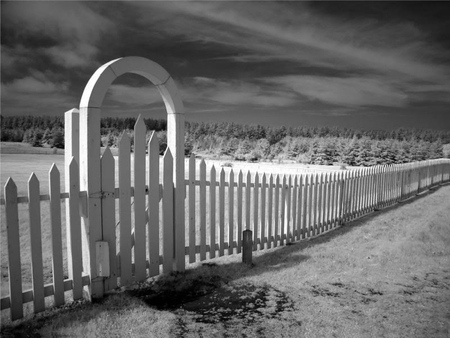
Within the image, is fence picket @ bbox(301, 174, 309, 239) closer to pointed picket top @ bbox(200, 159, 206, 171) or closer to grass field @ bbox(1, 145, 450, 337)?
grass field @ bbox(1, 145, 450, 337)

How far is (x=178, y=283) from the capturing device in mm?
4531

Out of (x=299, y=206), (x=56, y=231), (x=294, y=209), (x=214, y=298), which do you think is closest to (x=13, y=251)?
(x=56, y=231)

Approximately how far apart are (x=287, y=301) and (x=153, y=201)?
2.24m

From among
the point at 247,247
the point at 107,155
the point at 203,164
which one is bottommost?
the point at 247,247

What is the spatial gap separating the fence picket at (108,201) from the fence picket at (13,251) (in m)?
0.95

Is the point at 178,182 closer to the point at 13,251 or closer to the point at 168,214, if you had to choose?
the point at 168,214

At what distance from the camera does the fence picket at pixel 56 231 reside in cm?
349

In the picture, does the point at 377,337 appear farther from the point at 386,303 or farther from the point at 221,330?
the point at 221,330

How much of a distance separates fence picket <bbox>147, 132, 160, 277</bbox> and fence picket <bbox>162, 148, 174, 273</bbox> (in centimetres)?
16

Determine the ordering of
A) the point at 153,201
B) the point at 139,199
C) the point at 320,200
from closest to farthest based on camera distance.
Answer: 1. the point at 139,199
2. the point at 153,201
3. the point at 320,200

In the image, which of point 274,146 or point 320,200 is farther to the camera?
point 274,146

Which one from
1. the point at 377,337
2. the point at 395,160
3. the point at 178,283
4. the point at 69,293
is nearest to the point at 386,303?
the point at 377,337

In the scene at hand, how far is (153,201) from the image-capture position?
447 centimetres

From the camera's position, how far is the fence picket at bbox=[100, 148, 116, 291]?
3941 mm
